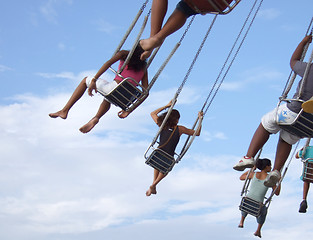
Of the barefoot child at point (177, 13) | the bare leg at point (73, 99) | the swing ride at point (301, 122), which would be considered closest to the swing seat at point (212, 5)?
the barefoot child at point (177, 13)

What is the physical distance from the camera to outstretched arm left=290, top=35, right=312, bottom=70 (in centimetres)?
771

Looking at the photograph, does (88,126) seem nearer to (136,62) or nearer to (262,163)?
(136,62)

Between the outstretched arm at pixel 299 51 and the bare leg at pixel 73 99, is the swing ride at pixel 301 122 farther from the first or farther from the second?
the bare leg at pixel 73 99

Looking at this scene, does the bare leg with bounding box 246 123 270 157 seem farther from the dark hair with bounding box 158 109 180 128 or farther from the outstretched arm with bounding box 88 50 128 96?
the dark hair with bounding box 158 109 180 128

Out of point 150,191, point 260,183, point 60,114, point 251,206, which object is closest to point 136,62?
point 60,114

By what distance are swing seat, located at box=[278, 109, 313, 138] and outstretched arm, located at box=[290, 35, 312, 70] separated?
0.73 meters

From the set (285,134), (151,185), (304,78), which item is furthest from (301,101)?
(151,185)

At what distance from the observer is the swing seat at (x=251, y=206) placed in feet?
35.2

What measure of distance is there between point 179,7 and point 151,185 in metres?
4.23

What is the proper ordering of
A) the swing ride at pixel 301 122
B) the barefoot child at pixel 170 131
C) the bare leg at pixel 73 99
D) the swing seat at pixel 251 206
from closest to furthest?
the swing ride at pixel 301 122
the bare leg at pixel 73 99
the barefoot child at pixel 170 131
the swing seat at pixel 251 206

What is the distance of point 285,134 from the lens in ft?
25.7

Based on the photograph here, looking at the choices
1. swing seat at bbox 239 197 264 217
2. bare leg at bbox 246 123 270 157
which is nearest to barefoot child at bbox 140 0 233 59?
bare leg at bbox 246 123 270 157

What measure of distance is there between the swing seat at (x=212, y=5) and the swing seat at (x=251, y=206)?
5036 mm

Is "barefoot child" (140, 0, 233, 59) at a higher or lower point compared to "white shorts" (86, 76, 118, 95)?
lower
